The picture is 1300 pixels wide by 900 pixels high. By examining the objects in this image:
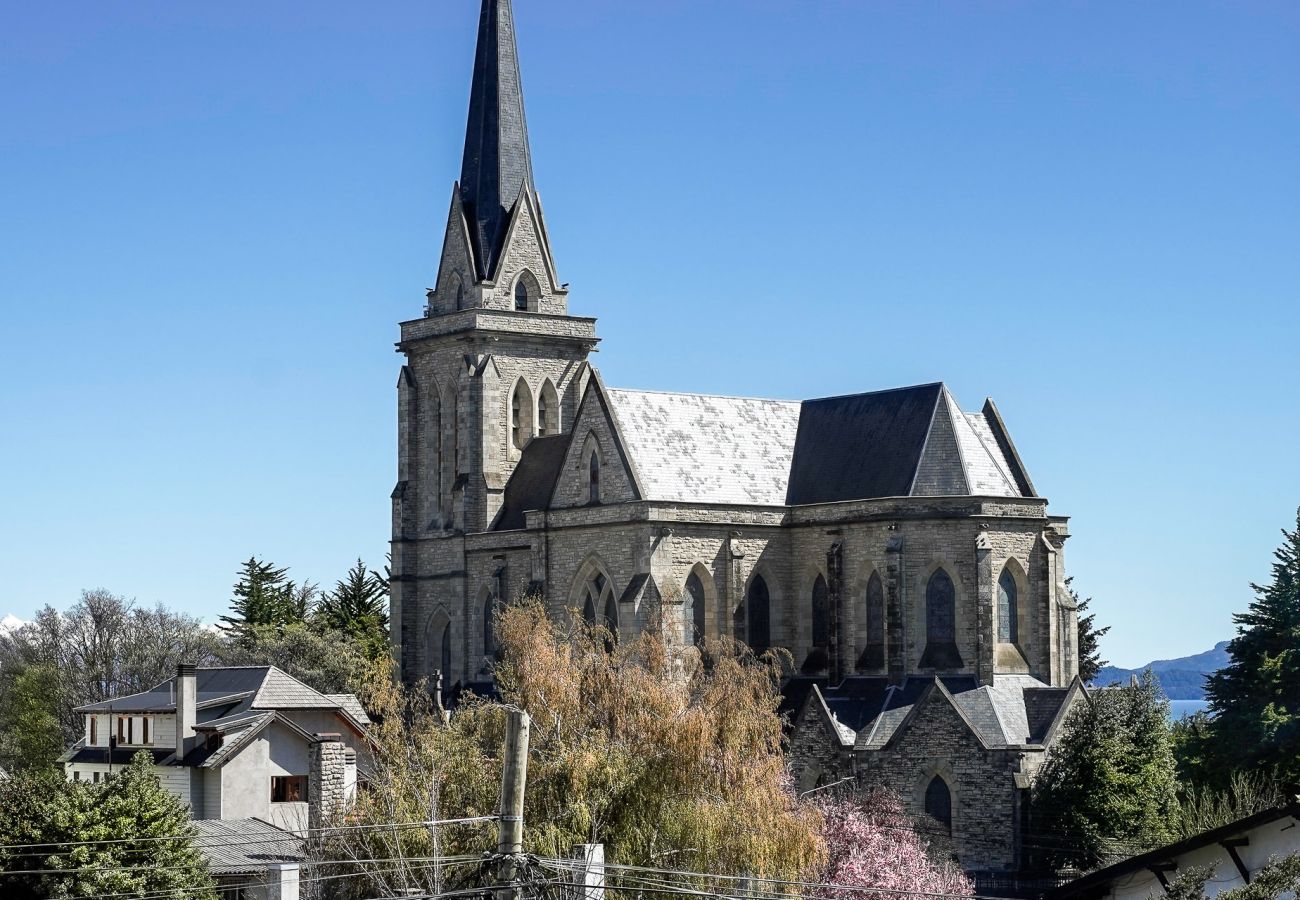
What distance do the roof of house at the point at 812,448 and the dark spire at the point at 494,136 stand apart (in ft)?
39.4

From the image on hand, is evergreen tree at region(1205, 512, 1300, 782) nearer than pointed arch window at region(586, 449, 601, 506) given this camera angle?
Yes

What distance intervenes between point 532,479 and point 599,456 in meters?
8.45

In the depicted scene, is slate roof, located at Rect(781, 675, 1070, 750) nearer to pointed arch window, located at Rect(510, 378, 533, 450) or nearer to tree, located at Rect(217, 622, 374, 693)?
pointed arch window, located at Rect(510, 378, 533, 450)

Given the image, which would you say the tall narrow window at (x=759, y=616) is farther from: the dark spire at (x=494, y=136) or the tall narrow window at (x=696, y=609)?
the dark spire at (x=494, y=136)

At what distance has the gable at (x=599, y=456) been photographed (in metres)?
71.2

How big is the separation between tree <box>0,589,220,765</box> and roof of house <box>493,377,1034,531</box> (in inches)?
1413

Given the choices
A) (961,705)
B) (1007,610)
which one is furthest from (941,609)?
(961,705)

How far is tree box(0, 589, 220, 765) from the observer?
104250 millimetres

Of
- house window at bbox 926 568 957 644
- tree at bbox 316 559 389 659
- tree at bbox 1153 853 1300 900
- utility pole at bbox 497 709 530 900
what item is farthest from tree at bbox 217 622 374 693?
utility pole at bbox 497 709 530 900

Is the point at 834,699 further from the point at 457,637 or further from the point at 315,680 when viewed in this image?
the point at 315,680

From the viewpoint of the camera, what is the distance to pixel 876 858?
51156 mm

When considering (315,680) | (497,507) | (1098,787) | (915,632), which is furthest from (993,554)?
(315,680)

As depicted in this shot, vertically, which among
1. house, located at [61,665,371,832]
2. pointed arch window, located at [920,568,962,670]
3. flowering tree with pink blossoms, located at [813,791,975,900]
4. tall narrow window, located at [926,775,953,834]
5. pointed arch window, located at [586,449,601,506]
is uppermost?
pointed arch window, located at [586,449,601,506]

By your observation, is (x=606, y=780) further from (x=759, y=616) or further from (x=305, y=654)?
(x=305, y=654)
